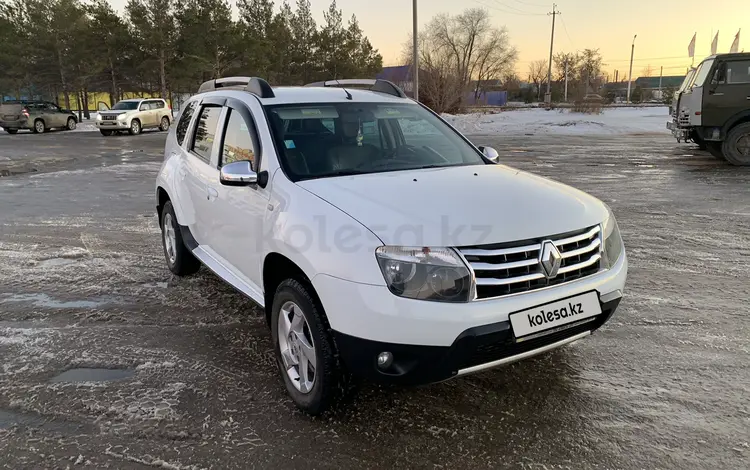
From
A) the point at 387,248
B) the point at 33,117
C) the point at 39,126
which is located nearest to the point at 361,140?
the point at 387,248

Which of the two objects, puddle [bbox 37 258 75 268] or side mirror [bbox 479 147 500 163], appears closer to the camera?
side mirror [bbox 479 147 500 163]

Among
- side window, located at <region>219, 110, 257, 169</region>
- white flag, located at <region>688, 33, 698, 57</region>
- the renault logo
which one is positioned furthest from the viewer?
white flag, located at <region>688, 33, 698, 57</region>

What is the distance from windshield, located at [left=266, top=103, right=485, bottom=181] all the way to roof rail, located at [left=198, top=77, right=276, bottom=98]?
9.1 inches

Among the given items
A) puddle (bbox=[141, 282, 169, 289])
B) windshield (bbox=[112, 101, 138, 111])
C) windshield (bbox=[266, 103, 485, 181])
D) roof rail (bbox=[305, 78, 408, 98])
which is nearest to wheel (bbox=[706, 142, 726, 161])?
roof rail (bbox=[305, 78, 408, 98])

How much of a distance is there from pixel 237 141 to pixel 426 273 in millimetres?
2041

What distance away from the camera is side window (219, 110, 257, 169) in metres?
3.72

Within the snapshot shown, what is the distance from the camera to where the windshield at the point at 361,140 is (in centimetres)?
355

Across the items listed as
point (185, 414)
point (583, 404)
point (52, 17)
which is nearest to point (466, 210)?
point (583, 404)

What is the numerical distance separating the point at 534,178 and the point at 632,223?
177 inches

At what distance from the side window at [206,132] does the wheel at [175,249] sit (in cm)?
84

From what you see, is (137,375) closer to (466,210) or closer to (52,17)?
(466,210)

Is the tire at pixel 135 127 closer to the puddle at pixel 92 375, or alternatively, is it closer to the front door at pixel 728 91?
the front door at pixel 728 91

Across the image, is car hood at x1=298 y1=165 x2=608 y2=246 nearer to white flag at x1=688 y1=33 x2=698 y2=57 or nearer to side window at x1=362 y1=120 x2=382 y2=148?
side window at x1=362 y1=120 x2=382 y2=148

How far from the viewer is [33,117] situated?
1153 inches
